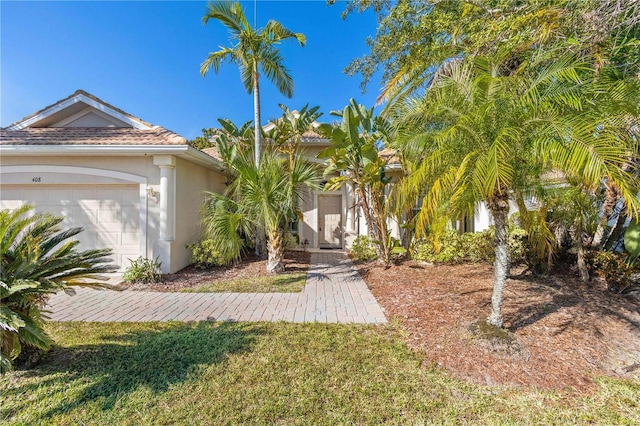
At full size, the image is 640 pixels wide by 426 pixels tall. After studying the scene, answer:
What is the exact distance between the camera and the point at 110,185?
7.96 metres

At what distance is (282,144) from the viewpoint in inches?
401

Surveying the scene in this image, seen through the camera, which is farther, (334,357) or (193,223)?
(193,223)

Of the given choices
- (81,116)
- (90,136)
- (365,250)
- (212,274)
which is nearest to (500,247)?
(365,250)

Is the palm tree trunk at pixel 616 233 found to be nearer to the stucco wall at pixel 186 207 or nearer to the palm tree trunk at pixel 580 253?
the palm tree trunk at pixel 580 253

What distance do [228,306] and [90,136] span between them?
7.05 metres

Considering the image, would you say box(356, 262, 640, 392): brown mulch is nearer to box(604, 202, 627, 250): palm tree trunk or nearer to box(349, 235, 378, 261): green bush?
box(604, 202, 627, 250): palm tree trunk

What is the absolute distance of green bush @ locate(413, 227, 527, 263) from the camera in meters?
8.49

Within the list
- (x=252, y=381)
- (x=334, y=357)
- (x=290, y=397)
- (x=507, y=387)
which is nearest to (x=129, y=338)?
(x=252, y=381)

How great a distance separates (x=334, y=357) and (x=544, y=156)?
3.63 metres

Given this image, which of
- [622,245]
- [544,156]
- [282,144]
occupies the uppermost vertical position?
[282,144]

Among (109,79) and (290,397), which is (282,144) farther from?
(290,397)

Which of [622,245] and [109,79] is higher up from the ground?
[109,79]

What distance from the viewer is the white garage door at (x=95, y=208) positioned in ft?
26.0

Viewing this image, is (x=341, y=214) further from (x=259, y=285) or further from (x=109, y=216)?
(x=109, y=216)
